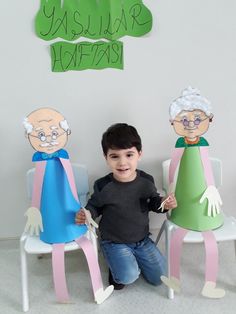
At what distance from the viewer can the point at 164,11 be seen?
133 centimetres

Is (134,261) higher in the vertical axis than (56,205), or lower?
lower

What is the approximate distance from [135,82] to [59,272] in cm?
75

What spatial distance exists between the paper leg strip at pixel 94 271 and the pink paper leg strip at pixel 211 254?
34 centimetres

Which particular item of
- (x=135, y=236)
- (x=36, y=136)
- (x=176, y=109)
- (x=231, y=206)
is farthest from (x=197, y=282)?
(x=36, y=136)

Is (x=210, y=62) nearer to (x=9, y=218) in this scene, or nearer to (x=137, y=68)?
(x=137, y=68)

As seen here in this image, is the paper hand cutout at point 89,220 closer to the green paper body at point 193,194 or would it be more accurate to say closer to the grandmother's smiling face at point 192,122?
the green paper body at point 193,194

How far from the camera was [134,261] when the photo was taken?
50.6 inches

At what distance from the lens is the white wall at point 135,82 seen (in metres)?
Answer: 1.34

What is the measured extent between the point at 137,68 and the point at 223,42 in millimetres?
343

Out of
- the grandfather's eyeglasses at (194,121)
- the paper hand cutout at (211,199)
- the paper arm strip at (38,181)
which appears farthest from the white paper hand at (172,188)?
the paper arm strip at (38,181)

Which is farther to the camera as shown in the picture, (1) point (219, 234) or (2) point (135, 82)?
(2) point (135, 82)

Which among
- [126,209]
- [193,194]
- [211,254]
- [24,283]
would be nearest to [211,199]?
[193,194]

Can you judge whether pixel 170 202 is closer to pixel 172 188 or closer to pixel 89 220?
pixel 172 188

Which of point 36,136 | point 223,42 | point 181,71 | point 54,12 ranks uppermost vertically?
point 54,12
